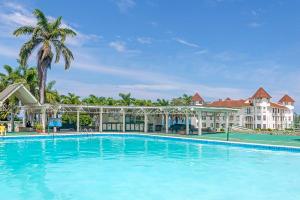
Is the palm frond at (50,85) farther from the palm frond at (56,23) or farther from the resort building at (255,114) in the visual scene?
the resort building at (255,114)

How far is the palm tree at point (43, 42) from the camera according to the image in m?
34.8

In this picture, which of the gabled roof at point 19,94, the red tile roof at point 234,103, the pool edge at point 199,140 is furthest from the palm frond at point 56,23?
the red tile roof at point 234,103

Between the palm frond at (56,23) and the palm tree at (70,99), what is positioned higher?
the palm frond at (56,23)

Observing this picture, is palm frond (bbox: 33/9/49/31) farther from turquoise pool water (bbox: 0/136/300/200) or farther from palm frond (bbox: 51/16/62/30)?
turquoise pool water (bbox: 0/136/300/200)

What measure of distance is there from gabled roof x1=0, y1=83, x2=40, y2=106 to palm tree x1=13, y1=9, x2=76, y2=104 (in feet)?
5.95

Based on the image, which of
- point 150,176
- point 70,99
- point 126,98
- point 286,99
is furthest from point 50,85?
point 286,99

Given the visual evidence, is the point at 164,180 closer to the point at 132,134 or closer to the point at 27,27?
the point at 132,134

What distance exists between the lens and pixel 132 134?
32.9 metres

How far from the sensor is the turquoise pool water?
32.0 ft

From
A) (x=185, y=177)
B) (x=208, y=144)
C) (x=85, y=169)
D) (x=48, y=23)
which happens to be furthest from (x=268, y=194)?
(x=48, y=23)

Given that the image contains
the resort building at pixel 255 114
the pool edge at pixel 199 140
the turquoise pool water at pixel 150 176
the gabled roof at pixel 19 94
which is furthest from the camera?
the resort building at pixel 255 114

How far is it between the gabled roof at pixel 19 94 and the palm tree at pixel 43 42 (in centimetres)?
181

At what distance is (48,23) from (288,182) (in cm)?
3032

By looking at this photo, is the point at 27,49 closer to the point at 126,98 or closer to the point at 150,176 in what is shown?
the point at 126,98
